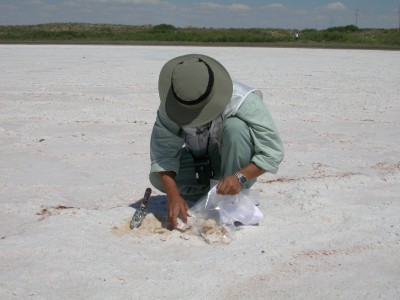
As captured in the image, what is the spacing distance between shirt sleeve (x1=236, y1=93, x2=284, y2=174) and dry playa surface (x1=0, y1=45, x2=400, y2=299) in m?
0.36

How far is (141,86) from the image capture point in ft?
25.8

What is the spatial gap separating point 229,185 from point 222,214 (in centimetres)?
20

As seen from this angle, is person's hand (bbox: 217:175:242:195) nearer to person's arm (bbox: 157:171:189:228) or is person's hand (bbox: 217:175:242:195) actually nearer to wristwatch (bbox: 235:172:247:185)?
wristwatch (bbox: 235:172:247:185)

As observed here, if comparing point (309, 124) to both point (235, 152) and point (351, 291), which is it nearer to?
point (235, 152)

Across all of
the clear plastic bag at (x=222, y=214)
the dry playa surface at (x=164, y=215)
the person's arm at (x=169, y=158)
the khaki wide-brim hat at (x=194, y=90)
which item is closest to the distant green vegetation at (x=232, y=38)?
the dry playa surface at (x=164, y=215)

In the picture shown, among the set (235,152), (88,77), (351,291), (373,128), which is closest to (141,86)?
(88,77)

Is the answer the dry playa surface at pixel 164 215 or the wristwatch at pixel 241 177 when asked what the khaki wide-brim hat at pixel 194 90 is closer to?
the wristwatch at pixel 241 177

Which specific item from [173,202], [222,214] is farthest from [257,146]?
[173,202]

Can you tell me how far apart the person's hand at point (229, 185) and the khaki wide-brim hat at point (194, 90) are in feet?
1.02

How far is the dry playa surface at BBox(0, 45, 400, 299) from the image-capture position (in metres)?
2.18

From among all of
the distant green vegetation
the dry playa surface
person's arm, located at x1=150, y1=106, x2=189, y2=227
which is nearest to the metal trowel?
the dry playa surface

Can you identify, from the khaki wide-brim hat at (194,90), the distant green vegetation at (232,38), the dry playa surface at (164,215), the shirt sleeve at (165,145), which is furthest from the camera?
the distant green vegetation at (232,38)

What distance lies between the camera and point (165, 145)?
107 inches

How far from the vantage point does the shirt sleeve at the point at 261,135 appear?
2.59 meters
